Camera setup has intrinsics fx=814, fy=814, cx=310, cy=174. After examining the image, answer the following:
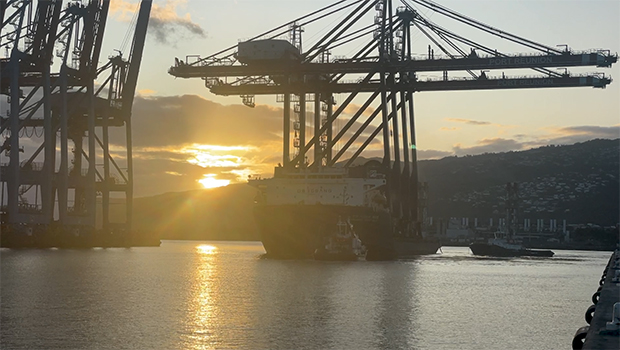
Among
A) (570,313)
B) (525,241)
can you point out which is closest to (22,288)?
(570,313)

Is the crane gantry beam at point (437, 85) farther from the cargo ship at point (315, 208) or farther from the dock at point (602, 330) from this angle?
the dock at point (602, 330)

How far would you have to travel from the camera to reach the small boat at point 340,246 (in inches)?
2336

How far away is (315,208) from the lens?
5841 centimetres

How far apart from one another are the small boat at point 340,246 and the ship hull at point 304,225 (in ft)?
1.30

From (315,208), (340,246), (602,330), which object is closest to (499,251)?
(340,246)

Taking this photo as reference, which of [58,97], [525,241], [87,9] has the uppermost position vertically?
[87,9]

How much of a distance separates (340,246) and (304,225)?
3112 mm

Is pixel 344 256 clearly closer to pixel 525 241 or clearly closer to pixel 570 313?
pixel 570 313

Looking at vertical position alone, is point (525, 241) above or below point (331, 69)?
below

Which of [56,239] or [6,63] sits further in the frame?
[56,239]

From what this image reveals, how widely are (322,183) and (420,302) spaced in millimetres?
28863

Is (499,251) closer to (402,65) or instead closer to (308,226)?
(402,65)

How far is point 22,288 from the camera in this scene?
3466cm

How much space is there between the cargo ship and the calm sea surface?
33.1 feet
